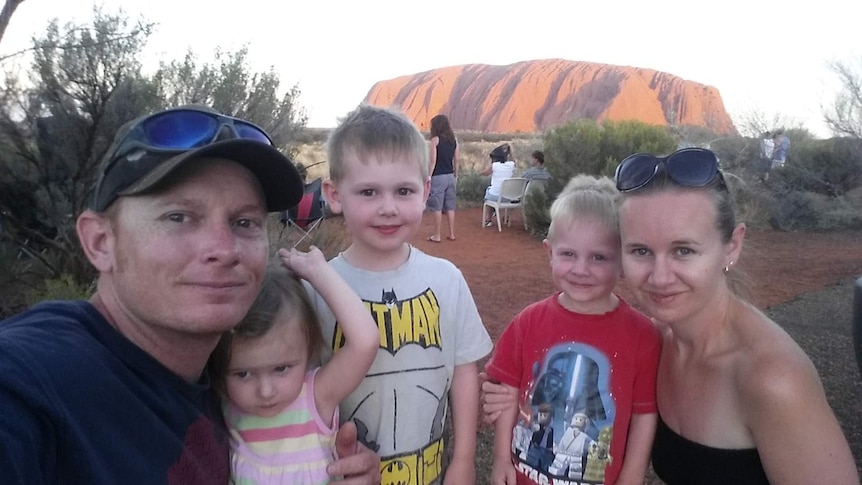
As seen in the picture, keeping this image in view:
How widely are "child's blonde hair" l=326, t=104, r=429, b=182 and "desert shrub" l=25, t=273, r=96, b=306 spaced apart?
3.15m

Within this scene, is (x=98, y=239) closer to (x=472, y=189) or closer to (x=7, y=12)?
(x=7, y=12)

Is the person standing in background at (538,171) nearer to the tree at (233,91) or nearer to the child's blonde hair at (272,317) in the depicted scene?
the tree at (233,91)

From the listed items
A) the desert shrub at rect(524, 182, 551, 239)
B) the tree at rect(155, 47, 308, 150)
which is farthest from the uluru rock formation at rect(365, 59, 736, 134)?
the tree at rect(155, 47, 308, 150)

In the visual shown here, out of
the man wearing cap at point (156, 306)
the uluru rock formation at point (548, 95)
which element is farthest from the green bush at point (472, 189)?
the uluru rock formation at point (548, 95)

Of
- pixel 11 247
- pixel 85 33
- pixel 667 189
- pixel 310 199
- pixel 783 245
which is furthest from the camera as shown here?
pixel 783 245

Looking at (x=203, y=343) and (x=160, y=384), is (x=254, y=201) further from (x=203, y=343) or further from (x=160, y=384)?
(x=160, y=384)

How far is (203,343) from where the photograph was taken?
1.47 metres

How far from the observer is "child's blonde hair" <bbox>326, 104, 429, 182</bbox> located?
6.34 feet

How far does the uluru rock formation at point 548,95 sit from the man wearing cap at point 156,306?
191 feet

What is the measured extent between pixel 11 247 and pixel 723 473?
544 centimetres

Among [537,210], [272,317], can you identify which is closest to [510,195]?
[537,210]

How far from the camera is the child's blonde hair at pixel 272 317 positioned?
166cm

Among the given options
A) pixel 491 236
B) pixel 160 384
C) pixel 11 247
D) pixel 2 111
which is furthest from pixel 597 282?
pixel 491 236

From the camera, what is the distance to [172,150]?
4.46 ft
